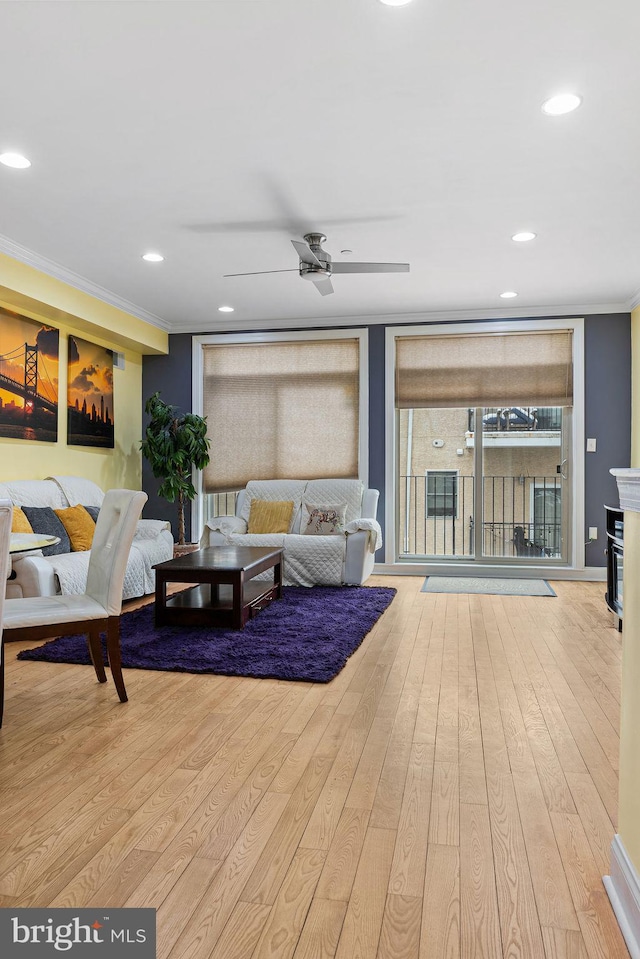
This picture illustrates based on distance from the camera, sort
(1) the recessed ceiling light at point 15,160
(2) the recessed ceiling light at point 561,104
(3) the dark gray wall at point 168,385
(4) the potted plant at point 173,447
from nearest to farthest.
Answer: (2) the recessed ceiling light at point 561,104, (1) the recessed ceiling light at point 15,160, (4) the potted plant at point 173,447, (3) the dark gray wall at point 168,385

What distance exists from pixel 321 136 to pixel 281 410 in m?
4.06

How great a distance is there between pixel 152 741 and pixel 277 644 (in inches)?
57.2

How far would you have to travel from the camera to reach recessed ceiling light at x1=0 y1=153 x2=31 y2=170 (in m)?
3.33

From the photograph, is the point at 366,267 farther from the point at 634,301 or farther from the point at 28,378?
the point at 634,301

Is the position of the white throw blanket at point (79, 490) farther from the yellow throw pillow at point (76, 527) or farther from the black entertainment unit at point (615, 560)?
the black entertainment unit at point (615, 560)

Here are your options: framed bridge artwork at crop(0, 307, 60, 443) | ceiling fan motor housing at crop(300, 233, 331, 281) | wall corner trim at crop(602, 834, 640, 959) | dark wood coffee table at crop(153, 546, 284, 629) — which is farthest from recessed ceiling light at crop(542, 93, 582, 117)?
framed bridge artwork at crop(0, 307, 60, 443)

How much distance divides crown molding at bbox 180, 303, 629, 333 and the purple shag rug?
10.1 feet

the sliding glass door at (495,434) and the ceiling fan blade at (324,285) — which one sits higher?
the ceiling fan blade at (324,285)

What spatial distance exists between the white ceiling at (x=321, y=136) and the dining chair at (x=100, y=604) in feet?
5.61

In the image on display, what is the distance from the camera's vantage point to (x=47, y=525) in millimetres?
4906

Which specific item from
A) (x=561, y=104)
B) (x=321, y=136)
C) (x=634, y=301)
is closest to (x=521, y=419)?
(x=634, y=301)

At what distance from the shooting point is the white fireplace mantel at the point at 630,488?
61.2 inches

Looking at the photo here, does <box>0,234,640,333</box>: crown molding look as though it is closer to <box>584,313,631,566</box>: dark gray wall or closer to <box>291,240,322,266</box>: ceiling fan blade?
<box>584,313,631,566</box>: dark gray wall

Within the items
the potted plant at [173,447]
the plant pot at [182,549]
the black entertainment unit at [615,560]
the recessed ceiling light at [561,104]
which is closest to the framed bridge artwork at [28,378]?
the potted plant at [173,447]
